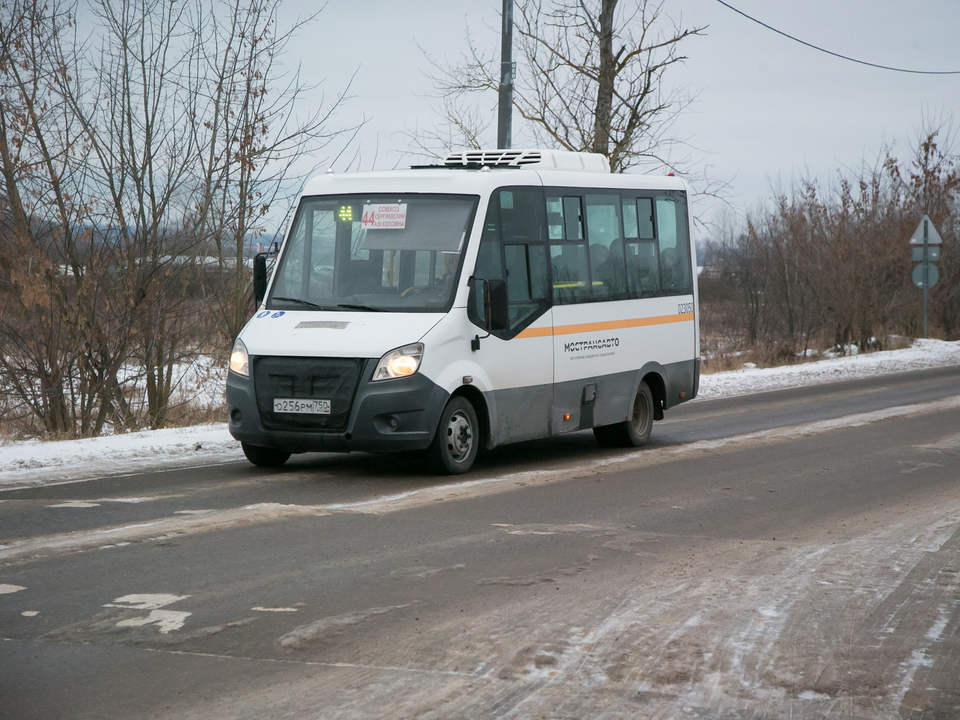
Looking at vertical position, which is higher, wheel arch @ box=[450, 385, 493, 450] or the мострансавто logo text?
the мострансавто logo text

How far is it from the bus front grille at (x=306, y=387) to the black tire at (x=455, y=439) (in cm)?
83

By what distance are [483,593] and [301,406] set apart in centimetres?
389

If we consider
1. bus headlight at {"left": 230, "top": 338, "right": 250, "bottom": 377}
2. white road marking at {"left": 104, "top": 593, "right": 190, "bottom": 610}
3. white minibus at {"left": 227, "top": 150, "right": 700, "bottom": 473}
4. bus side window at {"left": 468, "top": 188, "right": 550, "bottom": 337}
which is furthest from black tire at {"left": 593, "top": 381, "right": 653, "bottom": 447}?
white road marking at {"left": 104, "top": 593, "right": 190, "bottom": 610}

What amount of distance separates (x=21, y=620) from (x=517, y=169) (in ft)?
22.6

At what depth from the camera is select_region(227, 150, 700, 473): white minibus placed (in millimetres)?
9406

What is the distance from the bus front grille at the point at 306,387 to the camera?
30.7 ft

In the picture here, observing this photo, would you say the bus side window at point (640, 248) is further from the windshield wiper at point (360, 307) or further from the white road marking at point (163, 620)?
the white road marking at point (163, 620)

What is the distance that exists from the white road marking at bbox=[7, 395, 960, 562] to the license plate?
1.04 m

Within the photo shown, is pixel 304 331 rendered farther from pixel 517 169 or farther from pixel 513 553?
pixel 513 553

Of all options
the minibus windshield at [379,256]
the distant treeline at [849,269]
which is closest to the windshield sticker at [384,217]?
the minibus windshield at [379,256]

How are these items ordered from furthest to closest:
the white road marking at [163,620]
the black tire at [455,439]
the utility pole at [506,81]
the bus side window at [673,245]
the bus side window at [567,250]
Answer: the utility pole at [506,81], the bus side window at [673,245], the bus side window at [567,250], the black tire at [455,439], the white road marking at [163,620]

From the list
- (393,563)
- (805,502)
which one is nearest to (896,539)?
(805,502)

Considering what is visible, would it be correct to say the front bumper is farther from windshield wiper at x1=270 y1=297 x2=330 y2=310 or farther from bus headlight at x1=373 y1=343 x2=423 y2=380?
windshield wiper at x1=270 y1=297 x2=330 y2=310

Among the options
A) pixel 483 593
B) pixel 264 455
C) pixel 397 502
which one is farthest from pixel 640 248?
pixel 483 593
